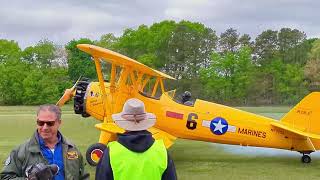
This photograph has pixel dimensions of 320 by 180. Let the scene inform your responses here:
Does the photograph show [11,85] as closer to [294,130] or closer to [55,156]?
[294,130]

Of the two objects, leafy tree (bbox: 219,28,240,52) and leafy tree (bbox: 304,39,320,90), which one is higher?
leafy tree (bbox: 219,28,240,52)

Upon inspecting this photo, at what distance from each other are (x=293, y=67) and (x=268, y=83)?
11.7 feet

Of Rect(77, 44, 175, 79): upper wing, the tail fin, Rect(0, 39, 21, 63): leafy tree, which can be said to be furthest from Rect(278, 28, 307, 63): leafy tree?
Rect(77, 44, 175, 79): upper wing

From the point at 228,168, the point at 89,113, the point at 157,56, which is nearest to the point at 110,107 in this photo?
the point at 89,113

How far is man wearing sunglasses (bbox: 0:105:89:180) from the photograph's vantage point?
346 centimetres

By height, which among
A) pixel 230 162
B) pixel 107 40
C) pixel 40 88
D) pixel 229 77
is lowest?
pixel 40 88

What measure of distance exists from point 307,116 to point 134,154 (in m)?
8.80

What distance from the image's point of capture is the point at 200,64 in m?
63.3

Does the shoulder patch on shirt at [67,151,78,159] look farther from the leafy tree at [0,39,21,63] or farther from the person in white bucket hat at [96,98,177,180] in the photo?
the leafy tree at [0,39,21,63]

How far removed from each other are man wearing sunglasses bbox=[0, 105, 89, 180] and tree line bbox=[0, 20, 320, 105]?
49.9 meters

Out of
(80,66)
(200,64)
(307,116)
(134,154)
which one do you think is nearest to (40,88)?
(80,66)

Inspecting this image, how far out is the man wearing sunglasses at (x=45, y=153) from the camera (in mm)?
3455

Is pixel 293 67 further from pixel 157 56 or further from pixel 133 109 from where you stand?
pixel 133 109

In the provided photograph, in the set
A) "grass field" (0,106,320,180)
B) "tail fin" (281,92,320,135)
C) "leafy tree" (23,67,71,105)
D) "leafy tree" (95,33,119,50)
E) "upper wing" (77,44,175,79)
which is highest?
"leafy tree" (95,33,119,50)
